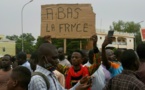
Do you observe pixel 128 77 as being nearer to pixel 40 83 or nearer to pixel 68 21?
pixel 40 83

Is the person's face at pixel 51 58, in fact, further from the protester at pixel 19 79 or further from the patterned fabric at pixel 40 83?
the protester at pixel 19 79

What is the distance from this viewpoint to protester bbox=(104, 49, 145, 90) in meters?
3.89

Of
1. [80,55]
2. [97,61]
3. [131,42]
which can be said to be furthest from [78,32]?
[131,42]

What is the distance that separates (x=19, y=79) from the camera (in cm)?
358

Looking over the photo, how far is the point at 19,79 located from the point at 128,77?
1.20 meters

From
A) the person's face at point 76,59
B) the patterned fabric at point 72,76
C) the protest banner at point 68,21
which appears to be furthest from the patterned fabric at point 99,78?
the protest banner at point 68,21

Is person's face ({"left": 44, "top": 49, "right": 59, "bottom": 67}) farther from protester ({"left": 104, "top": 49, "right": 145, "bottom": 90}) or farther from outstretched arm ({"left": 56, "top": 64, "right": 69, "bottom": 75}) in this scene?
outstretched arm ({"left": 56, "top": 64, "right": 69, "bottom": 75})

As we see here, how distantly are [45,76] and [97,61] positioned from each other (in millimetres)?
1372

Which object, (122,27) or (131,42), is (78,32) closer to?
(131,42)

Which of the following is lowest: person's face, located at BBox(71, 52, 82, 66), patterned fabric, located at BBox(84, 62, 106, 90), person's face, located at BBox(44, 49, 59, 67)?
patterned fabric, located at BBox(84, 62, 106, 90)

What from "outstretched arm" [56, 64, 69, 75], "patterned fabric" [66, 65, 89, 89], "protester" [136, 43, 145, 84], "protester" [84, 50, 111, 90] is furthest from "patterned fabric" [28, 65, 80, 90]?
"outstretched arm" [56, 64, 69, 75]

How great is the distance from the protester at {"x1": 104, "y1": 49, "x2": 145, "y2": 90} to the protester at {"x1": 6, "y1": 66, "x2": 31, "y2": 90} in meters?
0.99

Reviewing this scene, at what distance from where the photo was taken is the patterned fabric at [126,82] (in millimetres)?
3873

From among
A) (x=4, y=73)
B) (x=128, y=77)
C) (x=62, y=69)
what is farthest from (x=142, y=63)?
(x=4, y=73)
